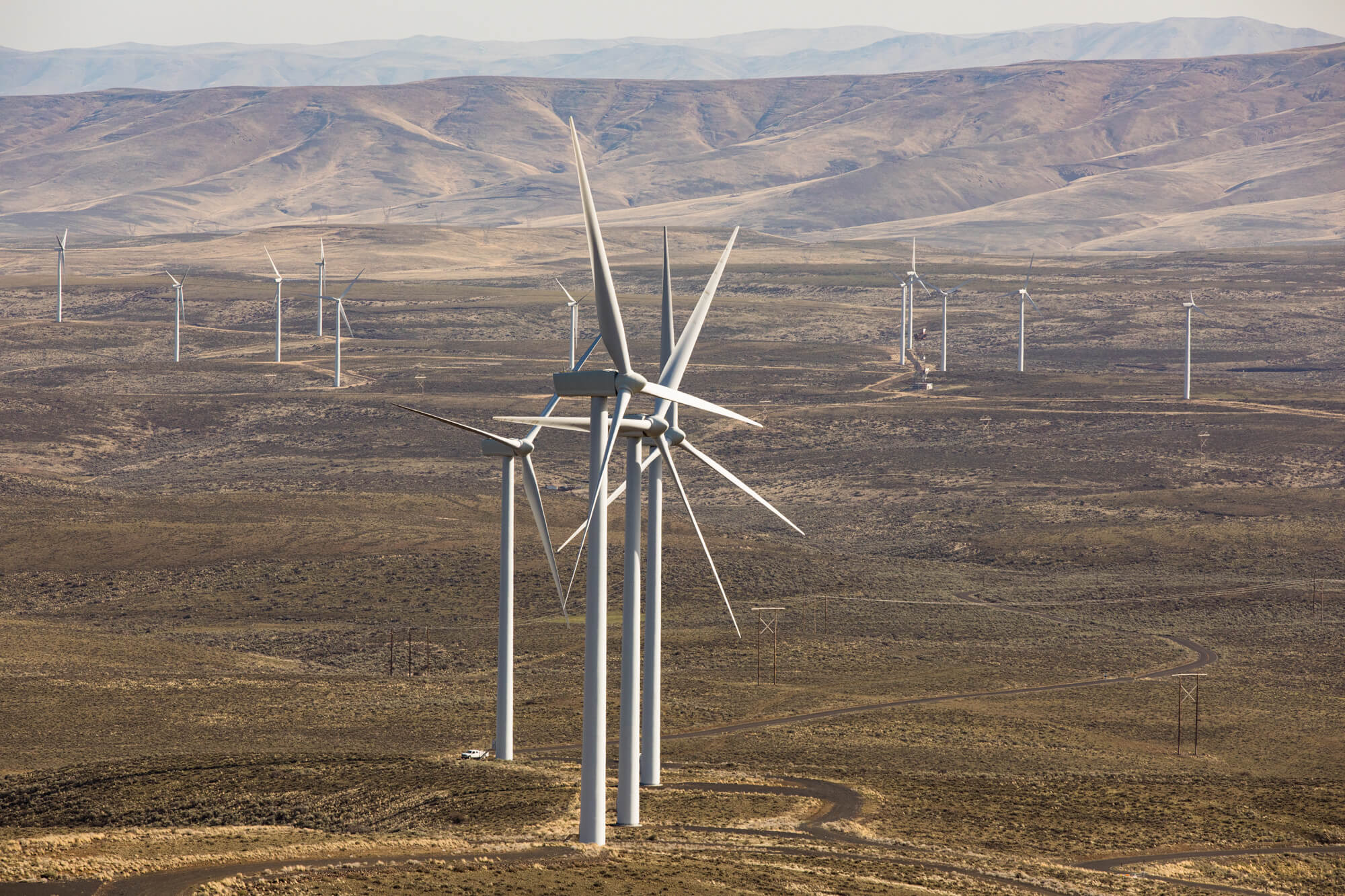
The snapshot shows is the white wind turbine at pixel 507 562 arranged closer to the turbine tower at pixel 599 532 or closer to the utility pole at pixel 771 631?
the turbine tower at pixel 599 532

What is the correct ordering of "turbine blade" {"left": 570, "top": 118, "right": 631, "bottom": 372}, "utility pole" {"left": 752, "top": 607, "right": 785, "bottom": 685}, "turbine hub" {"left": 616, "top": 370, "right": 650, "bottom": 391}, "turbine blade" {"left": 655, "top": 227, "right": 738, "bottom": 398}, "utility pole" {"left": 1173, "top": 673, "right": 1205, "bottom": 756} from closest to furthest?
"turbine blade" {"left": 570, "top": 118, "right": 631, "bottom": 372}, "turbine hub" {"left": 616, "top": 370, "right": 650, "bottom": 391}, "turbine blade" {"left": 655, "top": 227, "right": 738, "bottom": 398}, "utility pole" {"left": 1173, "top": 673, "right": 1205, "bottom": 756}, "utility pole" {"left": 752, "top": 607, "right": 785, "bottom": 685}

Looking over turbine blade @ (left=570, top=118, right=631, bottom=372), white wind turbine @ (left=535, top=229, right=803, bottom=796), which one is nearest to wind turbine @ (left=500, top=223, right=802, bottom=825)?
white wind turbine @ (left=535, top=229, right=803, bottom=796)

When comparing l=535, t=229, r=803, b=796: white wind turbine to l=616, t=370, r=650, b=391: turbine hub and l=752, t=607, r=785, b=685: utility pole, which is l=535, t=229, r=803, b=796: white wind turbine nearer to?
l=616, t=370, r=650, b=391: turbine hub

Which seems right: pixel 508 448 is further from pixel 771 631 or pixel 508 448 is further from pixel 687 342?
pixel 771 631

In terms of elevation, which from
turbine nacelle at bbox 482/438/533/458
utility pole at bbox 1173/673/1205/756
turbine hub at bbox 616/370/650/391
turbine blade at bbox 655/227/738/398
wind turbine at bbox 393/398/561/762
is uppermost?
turbine blade at bbox 655/227/738/398

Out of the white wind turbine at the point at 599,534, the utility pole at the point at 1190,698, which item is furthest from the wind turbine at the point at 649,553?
the utility pole at the point at 1190,698
